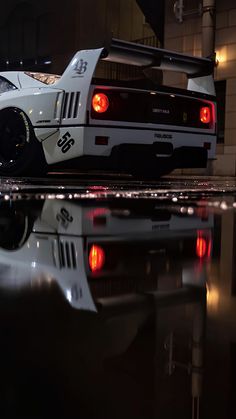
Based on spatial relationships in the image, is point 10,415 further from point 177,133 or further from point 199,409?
point 177,133

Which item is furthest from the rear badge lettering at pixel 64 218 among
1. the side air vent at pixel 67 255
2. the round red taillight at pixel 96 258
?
the round red taillight at pixel 96 258

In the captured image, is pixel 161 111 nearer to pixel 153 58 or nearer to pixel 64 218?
pixel 153 58

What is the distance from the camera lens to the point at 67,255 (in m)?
1.91

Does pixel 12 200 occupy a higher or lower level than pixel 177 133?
lower

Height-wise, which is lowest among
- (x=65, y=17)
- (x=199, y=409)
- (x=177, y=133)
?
(x=199, y=409)

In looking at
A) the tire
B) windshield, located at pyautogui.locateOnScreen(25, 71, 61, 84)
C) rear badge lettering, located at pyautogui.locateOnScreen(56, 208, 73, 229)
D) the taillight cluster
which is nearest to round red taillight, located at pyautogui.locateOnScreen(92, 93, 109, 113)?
the tire

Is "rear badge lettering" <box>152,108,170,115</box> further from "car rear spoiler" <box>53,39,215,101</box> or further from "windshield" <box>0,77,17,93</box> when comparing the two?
"windshield" <box>0,77,17,93</box>

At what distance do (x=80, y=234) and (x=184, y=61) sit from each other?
4234mm

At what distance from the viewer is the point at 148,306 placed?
1284 millimetres

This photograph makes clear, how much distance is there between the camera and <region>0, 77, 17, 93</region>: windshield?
612 cm

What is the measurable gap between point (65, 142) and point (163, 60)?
141cm

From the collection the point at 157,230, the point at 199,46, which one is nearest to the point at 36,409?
the point at 157,230

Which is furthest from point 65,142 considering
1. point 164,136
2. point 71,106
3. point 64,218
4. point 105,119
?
point 64,218

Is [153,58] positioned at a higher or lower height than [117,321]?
higher
